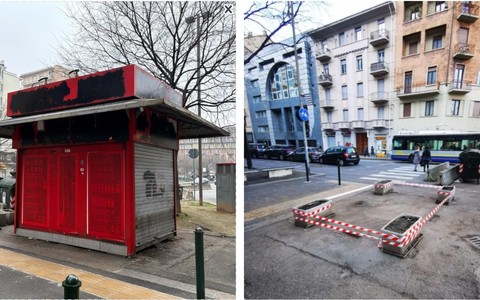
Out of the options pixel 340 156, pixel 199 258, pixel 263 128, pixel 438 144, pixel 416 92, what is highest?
pixel 416 92

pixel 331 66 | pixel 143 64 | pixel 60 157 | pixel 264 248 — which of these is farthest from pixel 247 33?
pixel 143 64

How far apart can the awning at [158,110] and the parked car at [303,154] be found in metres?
1.42

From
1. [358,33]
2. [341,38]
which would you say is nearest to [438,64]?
[358,33]

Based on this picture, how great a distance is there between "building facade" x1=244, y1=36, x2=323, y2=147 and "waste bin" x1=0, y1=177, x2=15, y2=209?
298 inches

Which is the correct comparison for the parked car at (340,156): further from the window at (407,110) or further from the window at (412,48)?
the window at (412,48)

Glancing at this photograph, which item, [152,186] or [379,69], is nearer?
[379,69]

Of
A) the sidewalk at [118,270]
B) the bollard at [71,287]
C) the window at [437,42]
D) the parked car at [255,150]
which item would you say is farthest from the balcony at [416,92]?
the bollard at [71,287]

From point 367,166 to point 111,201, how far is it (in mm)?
3396

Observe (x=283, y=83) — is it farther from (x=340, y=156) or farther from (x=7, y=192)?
(x=7, y=192)

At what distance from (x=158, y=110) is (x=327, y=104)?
2.55 m

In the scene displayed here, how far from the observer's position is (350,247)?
106 inches

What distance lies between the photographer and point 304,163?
119 inches

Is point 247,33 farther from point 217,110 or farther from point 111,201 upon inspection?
point 217,110

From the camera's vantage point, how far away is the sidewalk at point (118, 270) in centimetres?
289
